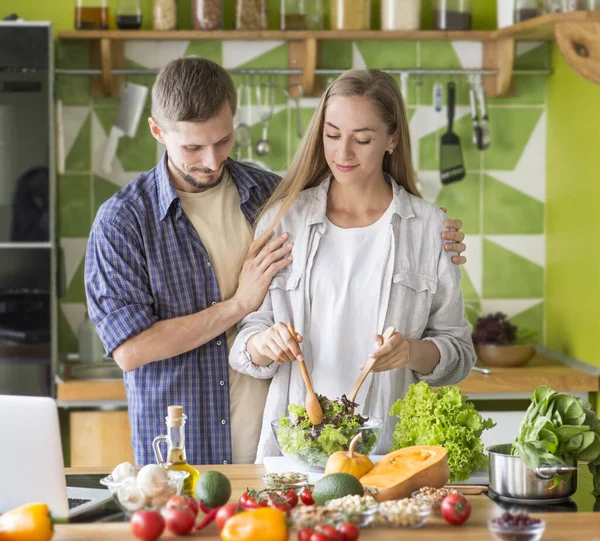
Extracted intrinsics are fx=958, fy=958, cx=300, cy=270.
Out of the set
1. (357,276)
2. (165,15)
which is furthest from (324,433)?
(165,15)

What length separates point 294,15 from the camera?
368cm

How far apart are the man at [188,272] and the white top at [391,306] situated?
4cm

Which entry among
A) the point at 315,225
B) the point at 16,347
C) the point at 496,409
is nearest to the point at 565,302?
the point at 496,409

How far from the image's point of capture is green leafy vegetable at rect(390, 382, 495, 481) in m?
1.84

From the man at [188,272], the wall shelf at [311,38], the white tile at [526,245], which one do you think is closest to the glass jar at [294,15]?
the wall shelf at [311,38]

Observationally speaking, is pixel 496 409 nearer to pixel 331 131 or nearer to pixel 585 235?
pixel 585 235

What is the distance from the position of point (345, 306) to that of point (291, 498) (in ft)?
2.14

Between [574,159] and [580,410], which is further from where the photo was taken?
[574,159]

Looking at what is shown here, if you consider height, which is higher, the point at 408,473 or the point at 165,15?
the point at 165,15

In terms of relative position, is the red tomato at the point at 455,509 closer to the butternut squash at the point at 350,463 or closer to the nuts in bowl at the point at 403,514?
the nuts in bowl at the point at 403,514

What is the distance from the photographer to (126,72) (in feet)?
12.1

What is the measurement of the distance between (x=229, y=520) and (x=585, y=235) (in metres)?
2.42

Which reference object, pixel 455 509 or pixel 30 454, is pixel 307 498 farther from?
pixel 30 454

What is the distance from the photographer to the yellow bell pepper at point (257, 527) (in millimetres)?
1408
